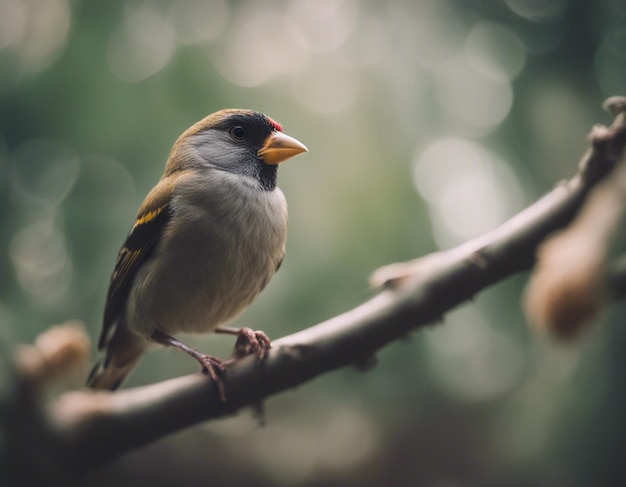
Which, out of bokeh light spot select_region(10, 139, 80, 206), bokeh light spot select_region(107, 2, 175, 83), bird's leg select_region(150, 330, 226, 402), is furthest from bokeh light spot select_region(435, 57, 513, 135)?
bokeh light spot select_region(10, 139, 80, 206)

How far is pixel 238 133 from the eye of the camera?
4.17ft

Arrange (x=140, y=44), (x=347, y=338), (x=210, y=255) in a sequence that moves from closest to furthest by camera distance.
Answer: (x=347, y=338) → (x=210, y=255) → (x=140, y=44)

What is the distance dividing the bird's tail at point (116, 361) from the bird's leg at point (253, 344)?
40 cm

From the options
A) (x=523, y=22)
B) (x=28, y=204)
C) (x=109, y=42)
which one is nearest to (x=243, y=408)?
(x=28, y=204)

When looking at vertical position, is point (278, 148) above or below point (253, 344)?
above

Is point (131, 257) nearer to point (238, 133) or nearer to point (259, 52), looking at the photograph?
point (238, 133)

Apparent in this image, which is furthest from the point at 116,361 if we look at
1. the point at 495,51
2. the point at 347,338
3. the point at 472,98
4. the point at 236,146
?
the point at 495,51

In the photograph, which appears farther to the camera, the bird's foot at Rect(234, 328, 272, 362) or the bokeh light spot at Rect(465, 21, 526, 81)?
the bokeh light spot at Rect(465, 21, 526, 81)

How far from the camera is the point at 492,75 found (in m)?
A: 1.37

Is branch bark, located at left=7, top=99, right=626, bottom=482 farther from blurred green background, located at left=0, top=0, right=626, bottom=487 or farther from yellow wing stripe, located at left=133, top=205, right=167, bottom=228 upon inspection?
yellow wing stripe, located at left=133, top=205, right=167, bottom=228

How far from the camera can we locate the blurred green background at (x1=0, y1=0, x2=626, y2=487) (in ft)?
4.11

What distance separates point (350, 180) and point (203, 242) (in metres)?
0.35

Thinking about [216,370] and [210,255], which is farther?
[210,255]

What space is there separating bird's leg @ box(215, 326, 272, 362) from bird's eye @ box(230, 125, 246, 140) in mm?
432
